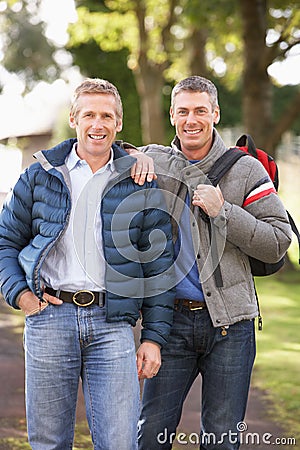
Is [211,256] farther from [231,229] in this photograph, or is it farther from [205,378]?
[205,378]

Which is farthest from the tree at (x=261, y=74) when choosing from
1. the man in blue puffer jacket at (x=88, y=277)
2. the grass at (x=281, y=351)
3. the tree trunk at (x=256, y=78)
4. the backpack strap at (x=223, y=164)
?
the man in blue puffer jacket at (x=88, y=277)

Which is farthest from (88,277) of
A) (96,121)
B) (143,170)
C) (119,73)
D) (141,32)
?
(119,73)

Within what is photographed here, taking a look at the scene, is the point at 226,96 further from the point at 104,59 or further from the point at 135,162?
the point at 135,162

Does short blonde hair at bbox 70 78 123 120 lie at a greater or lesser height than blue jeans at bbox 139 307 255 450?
greater

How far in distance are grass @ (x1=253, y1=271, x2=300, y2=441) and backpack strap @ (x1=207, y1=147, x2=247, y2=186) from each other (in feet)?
8.71

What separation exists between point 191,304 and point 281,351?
200 inches

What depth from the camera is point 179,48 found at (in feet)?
76.8

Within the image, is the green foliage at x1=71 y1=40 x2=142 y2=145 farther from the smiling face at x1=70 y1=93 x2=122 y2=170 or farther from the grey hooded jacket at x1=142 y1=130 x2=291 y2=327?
the smiling face at x1=70 y1=93 x2=122 y2=170

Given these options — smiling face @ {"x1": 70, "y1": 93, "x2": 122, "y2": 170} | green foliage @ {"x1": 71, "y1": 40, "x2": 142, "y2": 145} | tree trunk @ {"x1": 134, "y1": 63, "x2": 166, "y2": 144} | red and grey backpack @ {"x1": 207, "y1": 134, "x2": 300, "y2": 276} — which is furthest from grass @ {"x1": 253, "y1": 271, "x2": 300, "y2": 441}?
green foliage @ {"x1": 71, "y1": 40, "x2": 142, "y2": 145}

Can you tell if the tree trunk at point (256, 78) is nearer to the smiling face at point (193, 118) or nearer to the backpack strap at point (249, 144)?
the backpack strap at point (249, 144)

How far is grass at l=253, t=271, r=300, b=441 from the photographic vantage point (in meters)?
6.12

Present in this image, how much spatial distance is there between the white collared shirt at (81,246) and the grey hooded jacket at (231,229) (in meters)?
0.44

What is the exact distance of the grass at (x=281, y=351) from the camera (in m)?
6.12

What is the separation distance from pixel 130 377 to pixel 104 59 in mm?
19735
